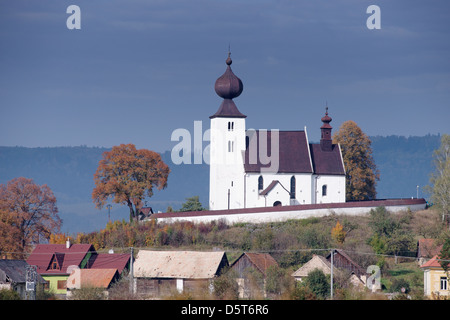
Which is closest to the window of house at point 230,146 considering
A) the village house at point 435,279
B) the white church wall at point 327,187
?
the white church wall at point 327,187

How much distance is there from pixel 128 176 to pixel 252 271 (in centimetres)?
1797

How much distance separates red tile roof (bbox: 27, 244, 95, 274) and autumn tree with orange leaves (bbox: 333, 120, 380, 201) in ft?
72.5

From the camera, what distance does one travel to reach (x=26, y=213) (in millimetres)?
57969

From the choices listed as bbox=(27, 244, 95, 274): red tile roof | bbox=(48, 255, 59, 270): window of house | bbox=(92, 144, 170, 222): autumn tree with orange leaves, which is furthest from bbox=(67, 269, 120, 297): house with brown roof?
bbox=(92, 144, 170, 222): autumn tree with orange leaves

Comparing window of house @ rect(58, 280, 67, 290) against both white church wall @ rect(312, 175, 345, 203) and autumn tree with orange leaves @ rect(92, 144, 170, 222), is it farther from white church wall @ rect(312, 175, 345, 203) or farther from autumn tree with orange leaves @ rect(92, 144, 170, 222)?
white church wall @ rect(312, 175, 345, 203)

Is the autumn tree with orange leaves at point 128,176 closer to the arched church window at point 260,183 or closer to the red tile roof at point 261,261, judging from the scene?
the arched church window at point 260,183

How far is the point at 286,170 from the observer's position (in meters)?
64.4

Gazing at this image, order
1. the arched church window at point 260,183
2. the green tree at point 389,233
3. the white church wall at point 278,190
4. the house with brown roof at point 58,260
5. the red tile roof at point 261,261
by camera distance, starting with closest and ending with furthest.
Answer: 1. the red tile roof at point 261,261
2. the house with brown roof at point 58,260
3. the green tree at point 389,233
4. the white church wall at point 278,190
5. the arched church window at point 260,183

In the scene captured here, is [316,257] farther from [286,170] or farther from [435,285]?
[286,170]

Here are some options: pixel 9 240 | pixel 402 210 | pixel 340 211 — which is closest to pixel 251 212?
pixel 340 211

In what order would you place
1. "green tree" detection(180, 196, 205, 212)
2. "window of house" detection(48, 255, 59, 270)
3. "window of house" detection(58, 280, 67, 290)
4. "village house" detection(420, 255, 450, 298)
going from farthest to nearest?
1. "green tree" detection(180, 196, 205, 212)
2. "window of house" detection(48, 255, 59, 270)
3. "window of house" detection(58, 280, 67, 290)
4. "village house" detection(420, 255, 450, 298)

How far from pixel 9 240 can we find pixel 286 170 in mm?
19393

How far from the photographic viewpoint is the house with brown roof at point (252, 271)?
141 feet

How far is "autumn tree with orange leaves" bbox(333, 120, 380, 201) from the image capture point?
67.4m
